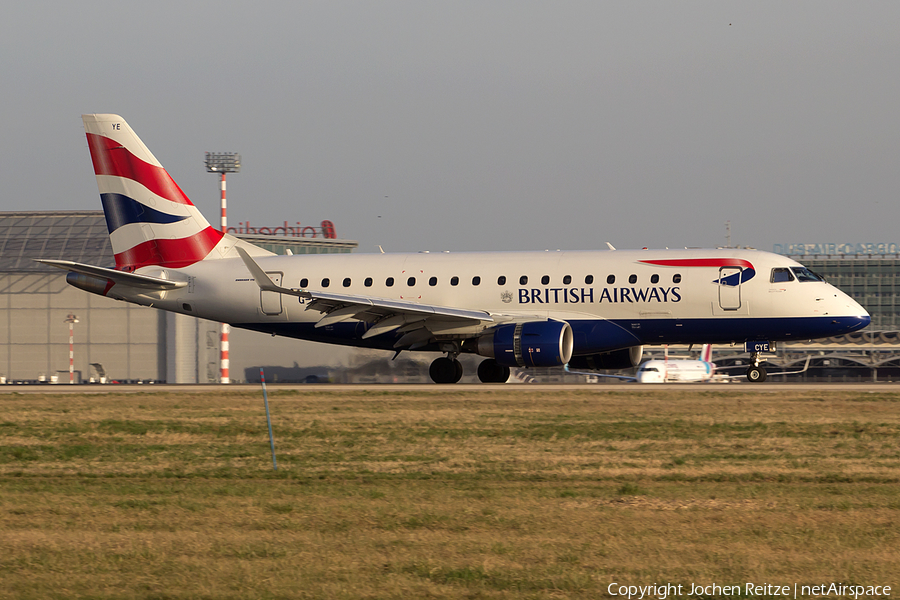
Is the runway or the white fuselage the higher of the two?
the white fuselage

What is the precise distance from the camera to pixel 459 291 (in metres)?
33.9

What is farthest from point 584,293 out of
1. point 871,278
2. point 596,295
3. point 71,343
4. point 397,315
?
point 871,278

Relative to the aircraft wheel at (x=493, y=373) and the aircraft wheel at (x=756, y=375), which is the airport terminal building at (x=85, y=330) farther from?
the aircraft wheel at (x=756, y=375)

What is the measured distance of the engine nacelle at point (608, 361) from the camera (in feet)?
115

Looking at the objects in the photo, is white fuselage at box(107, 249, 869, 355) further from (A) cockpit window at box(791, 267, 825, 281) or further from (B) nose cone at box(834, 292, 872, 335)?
(A) cockpit window at box(791, 267, 825, 281)

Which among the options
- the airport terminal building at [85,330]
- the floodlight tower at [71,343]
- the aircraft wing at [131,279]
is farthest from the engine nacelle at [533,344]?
the floodlight tower at [71,343]

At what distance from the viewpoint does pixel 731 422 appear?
20781mm

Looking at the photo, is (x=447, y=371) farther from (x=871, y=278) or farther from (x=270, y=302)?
(x=871, y=278)

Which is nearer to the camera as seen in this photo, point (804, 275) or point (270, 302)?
point (804, 275)

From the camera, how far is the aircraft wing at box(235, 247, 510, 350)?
31.8 meters

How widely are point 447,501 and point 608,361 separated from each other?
2363 centimetres

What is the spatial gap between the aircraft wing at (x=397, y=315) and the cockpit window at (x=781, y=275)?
300 inches

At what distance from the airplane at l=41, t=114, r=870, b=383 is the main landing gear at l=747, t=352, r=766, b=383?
0.15ft

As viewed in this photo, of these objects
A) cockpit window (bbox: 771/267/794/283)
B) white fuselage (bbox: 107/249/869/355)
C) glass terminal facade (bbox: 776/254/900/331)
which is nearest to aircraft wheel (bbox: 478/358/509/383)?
white fuselage (bbox: 107/249/869/355)
